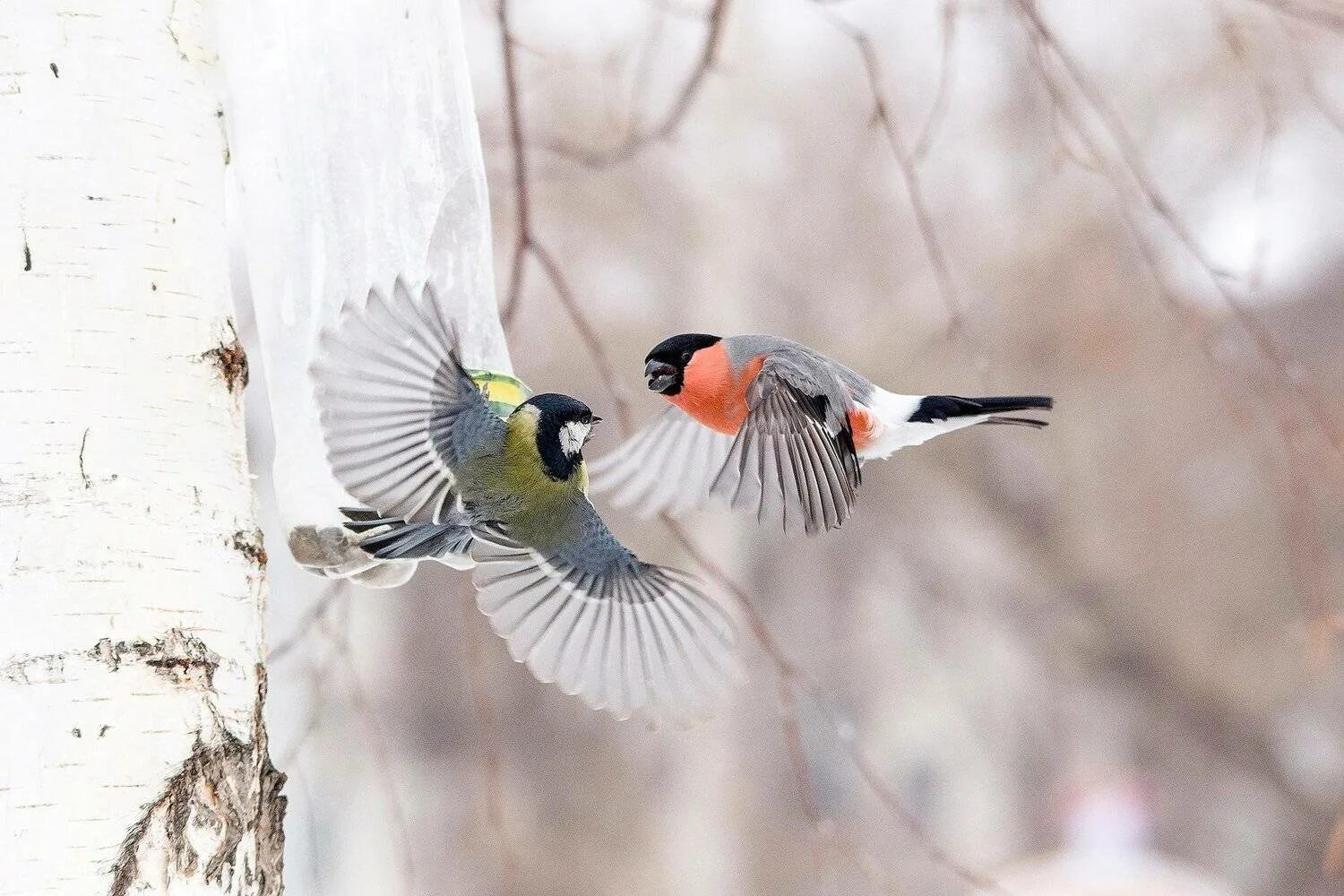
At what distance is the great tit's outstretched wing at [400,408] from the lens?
2.84 feet

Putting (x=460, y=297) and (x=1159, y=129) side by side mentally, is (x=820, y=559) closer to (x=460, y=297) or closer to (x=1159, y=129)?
(x=1159, y=129)

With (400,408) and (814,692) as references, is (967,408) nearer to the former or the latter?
(814,692)

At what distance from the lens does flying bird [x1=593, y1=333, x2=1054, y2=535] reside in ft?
3.16

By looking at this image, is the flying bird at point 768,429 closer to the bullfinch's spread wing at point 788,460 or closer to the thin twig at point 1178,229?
the bullfinch's spread wing at point 788,460

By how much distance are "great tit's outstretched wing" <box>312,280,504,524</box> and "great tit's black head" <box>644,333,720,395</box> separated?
6.6 inches

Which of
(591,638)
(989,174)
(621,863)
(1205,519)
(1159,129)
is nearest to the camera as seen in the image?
(591,638)

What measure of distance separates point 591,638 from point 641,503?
0.27 metres

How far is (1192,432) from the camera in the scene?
450cm

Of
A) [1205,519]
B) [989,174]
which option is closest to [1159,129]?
[989,174]

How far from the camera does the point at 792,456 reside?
39.1 inches

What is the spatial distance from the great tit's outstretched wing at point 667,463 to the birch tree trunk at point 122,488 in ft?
1.63

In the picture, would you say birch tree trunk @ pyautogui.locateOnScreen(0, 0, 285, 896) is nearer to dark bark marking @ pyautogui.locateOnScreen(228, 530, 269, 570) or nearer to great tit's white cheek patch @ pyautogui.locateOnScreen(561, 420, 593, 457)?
dark bark marking @ pyautogui.locateOnScreen(228, 530, 269, 570)

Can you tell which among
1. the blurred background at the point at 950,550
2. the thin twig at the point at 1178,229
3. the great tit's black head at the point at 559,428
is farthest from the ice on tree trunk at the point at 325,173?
the blurred background at the point at 950,550

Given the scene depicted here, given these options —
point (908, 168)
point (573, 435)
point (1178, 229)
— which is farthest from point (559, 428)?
point (1178, 229)
